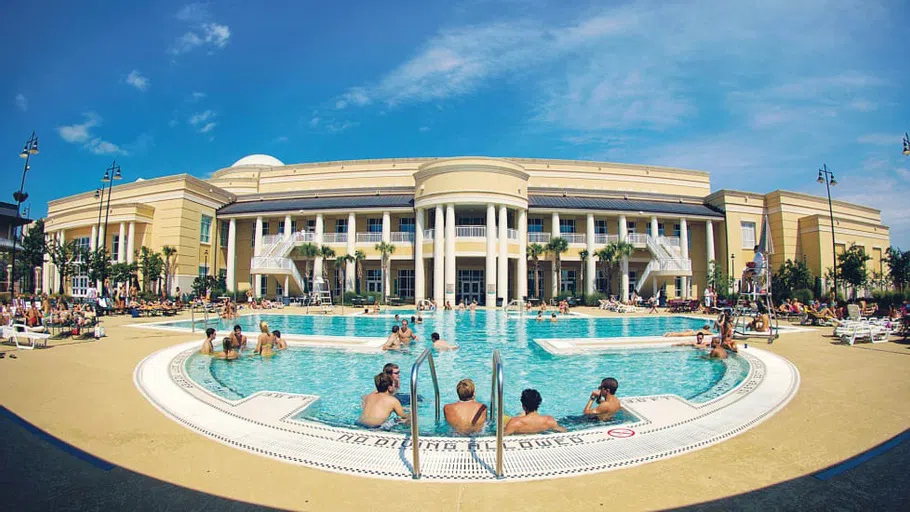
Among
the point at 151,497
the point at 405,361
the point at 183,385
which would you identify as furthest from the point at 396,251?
the point at 151,497

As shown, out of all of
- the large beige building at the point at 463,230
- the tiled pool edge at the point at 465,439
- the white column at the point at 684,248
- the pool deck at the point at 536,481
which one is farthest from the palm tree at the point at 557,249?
the tiled pool edge at the point at 465,439

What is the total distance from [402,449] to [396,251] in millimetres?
29069

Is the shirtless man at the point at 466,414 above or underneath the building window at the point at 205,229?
underneath

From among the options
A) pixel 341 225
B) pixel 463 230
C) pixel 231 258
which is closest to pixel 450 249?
pixel 463 230

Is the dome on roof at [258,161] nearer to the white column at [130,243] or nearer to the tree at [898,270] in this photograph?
the white column at [130,243]

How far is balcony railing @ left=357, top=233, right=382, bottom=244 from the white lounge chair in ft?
74.9

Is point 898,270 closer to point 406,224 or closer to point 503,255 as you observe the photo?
point 503,255

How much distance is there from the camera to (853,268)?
1193 inches

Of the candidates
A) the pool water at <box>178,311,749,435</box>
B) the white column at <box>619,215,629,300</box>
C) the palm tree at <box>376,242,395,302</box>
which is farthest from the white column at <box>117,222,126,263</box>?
the white column at <box>619,215,629,300</box>

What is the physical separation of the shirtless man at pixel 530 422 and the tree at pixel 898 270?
45213mm

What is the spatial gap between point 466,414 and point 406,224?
30.9 metres

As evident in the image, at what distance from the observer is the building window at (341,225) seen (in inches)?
1423

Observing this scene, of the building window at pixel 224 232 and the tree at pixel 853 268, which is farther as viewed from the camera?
the building window at pixel 224 232

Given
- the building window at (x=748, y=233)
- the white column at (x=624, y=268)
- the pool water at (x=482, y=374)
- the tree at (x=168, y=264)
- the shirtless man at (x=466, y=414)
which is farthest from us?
the building window at (x=748, y=233)
